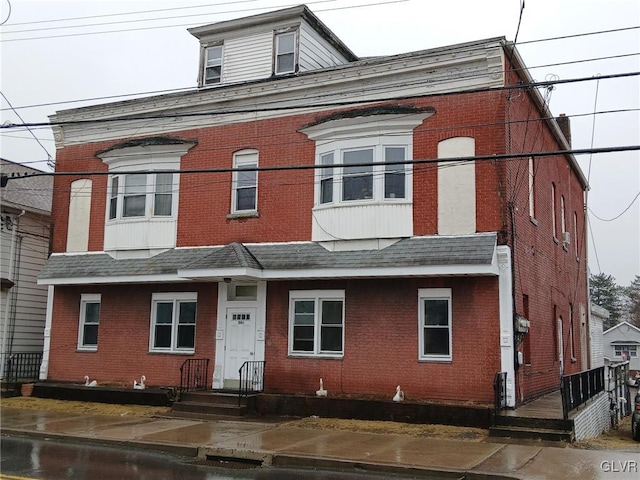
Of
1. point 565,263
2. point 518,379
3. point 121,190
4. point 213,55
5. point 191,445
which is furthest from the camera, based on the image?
point 565,263

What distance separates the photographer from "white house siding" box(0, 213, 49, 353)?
23.5 meters

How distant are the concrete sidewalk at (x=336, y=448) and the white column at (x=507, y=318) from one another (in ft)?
7.55

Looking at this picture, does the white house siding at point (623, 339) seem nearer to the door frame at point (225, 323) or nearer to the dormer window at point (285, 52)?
the dormer window at point (285, 52)

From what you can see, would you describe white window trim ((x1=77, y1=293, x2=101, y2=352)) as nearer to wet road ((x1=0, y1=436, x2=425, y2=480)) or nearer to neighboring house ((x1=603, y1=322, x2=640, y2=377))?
wet road ((x1=0, y1=436, x2=425, y2=480))

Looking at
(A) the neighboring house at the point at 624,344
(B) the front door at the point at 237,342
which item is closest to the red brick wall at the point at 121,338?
(B) the front door at the point at 237,342

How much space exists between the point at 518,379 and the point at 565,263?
972cm

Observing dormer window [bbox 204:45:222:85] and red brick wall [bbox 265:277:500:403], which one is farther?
dormer window [bbox 204:45:222:85]

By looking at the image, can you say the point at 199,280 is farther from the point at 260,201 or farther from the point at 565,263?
the point at 565,263

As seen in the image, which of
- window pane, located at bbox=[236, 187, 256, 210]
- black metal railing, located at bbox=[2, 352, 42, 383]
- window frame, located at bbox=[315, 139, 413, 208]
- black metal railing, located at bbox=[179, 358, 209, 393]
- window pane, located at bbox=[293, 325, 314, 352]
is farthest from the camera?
black metal railing, located at bbox=[2, 352, 42, 383]

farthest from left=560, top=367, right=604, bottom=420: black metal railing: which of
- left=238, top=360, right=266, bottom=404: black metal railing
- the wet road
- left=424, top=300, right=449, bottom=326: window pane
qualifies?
left=238, top=360, right=266, bottom=404: black metal railing

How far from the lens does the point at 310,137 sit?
18.5 meters

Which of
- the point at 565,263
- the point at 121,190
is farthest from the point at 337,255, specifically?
the point at 565,263

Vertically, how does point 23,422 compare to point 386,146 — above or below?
below

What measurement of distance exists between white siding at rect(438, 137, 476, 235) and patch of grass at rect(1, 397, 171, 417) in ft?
29.4
